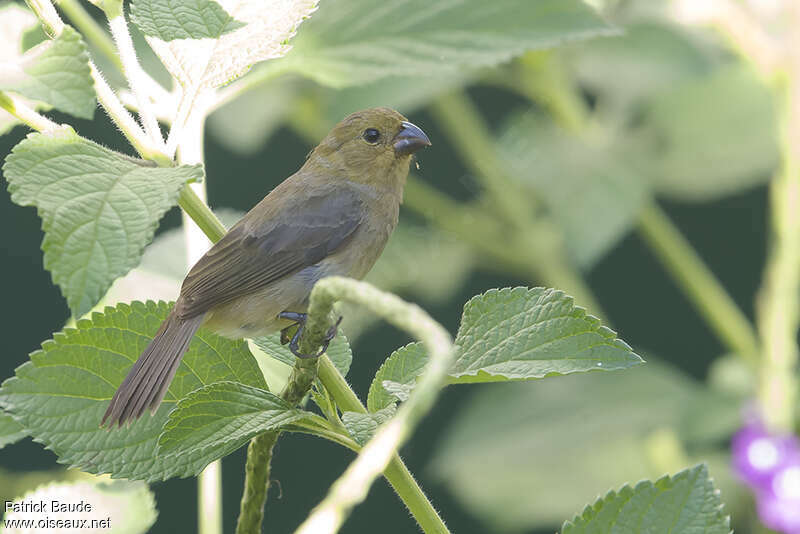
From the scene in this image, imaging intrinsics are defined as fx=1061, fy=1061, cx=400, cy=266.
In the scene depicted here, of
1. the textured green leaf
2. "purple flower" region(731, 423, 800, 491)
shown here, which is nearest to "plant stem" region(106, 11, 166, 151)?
the textured green leaf

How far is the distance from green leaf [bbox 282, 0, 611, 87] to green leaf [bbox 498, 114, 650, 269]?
0.83 metres

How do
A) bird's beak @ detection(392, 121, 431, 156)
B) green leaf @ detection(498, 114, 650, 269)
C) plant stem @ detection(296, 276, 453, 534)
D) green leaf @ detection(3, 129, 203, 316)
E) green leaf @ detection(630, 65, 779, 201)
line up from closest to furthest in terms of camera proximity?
plant stem @ detection(296, 276, 453, 534) < green leaf @ detection(3, 129, 203, 316) < bird's beak @ detection(392, 121, 431, 156) < green leaf @ detection(498, 114, 650, 269) < green leaf @ detection(630, 65, 779, 201)

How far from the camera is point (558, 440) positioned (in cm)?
250

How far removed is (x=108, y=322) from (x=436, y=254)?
181 cm

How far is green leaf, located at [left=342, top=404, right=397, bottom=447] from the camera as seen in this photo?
778 mm

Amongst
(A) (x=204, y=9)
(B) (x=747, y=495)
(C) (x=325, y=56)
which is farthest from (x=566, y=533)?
(B) (x=747, y=495)

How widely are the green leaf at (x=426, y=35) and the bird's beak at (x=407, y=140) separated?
450mm

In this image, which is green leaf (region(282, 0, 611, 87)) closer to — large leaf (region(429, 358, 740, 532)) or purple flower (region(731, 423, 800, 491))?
purple flower (region(731, 423, 800, 491))

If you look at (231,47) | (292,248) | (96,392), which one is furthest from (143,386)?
(292,248)

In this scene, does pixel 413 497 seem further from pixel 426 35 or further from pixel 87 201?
pixel 426 35

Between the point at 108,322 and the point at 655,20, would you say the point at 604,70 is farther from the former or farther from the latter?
the point at 108,322

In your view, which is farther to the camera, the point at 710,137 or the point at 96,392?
the point at 710,137

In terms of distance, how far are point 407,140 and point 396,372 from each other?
0.93 m

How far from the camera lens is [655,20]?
97.7 inches
